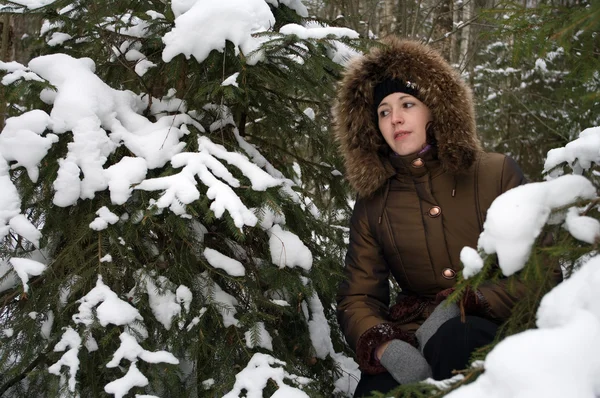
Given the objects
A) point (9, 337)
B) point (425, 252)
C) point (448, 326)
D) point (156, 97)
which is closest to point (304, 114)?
point (156, 97)

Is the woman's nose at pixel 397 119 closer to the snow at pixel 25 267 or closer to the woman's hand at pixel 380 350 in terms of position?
the woman's hand at pixel 380 350

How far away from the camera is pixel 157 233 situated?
277 centimetres

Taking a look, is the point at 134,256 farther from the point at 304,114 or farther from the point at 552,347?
the point at 552,347

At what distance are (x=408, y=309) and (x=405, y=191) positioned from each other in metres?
0.58

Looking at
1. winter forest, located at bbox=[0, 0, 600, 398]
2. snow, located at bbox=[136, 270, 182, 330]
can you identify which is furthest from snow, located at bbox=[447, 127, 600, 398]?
snow, located at bbox=[136, 270, 182, 330]

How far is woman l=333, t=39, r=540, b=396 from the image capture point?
8.33 ft

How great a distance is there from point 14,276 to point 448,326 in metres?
1.98

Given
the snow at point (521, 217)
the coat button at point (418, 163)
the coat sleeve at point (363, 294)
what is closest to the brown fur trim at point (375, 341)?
the coat sleeve at point (363, 294)

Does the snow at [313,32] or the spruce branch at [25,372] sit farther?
the snow at [313,32]

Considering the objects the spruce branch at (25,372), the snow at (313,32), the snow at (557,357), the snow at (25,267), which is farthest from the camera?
the snow at (313,32)

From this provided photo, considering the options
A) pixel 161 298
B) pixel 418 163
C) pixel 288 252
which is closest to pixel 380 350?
pixel 288 252

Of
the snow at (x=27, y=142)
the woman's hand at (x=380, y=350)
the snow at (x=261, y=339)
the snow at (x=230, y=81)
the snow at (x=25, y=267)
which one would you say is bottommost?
the snow at (x=261, y=339)

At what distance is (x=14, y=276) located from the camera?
101 inches

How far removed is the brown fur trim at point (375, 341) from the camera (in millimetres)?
2422
